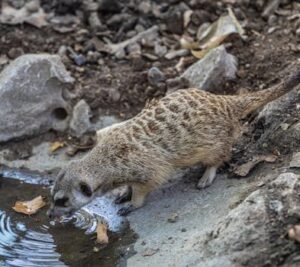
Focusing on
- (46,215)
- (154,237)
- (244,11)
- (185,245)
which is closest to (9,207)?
(46,215)

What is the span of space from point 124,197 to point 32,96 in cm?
132

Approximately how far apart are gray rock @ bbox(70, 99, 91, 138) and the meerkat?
92 cm

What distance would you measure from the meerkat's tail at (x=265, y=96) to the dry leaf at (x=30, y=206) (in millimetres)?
1554

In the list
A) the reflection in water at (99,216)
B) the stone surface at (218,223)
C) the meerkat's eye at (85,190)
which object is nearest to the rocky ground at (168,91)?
the stone surface at (218,223)

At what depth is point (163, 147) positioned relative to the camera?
4848mm

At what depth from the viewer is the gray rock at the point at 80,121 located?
5.81 meters

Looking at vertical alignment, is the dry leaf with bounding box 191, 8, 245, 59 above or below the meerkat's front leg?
above

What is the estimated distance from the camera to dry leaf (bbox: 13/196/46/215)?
4.99 m

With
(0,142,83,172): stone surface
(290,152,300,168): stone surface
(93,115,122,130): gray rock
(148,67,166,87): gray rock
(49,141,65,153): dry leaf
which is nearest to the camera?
(290,152,300,168): stone surface

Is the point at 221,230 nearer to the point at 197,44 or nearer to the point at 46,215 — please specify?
the point at 46,215

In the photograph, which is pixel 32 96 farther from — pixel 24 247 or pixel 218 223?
pixel 218 223

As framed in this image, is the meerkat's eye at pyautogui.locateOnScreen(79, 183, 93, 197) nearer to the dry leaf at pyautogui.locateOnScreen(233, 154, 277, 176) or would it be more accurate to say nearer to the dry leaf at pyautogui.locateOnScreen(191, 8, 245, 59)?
the dry leaf at pyautogui.locateOnScreen(233, 154, 277, 176)

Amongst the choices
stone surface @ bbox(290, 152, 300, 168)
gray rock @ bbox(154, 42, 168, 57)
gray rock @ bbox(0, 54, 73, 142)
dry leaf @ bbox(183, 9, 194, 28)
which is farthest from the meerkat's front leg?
dry leaf @ bbox(183, 9, 194, 28)

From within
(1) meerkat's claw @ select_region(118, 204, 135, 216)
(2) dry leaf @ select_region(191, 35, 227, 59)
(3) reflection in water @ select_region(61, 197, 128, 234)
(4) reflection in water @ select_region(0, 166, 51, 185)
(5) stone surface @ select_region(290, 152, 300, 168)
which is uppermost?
(5) stone surface @ select_region(290, 152, 300, 168)
